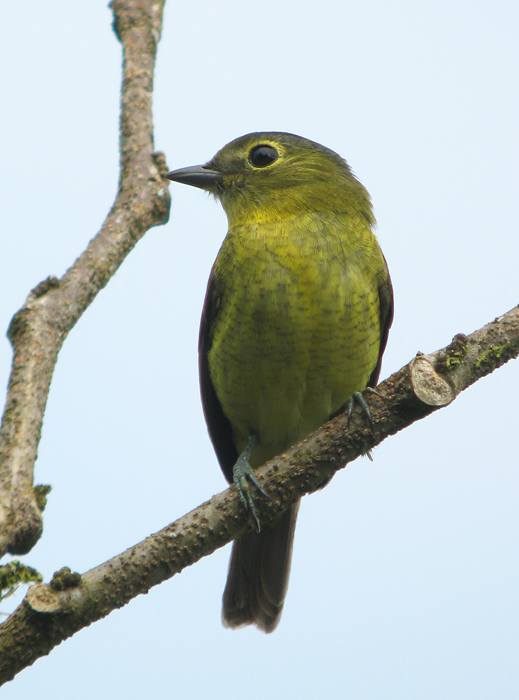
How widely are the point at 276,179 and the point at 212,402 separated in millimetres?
1617

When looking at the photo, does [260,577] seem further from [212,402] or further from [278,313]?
[278,313]

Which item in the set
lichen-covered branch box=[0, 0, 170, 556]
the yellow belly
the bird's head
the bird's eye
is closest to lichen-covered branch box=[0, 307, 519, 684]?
lichen-covered branch box=[0, 0, 170, 556]

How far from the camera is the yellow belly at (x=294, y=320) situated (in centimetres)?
430

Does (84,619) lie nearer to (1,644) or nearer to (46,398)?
(1,644)

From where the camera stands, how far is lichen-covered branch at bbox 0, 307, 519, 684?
2674 millimetres

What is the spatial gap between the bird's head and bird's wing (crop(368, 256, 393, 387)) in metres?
0.56

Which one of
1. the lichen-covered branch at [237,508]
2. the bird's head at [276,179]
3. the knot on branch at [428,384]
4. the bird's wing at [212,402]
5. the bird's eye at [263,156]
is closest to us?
the lichen-covered branch at [237,508]

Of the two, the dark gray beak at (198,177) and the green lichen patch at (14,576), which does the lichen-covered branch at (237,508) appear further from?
the dark gray beak at (198,177)

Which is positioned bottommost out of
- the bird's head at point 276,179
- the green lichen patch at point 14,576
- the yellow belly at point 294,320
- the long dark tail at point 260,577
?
the green lichen patch at point 14,576

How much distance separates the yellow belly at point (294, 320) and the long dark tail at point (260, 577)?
46.6 inches

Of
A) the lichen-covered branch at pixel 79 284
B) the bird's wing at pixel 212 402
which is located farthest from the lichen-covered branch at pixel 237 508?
the bird's wing at pixel 212 402

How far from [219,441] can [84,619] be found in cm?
274

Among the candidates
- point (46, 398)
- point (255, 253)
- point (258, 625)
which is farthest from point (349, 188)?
point (258, 625)

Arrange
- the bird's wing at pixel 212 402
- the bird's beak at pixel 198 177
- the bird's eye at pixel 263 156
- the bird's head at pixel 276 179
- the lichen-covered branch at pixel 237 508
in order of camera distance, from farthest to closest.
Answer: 1. the bird's beak at pixel 198 177
2. the bird's eye at pixel 263 156
3. the bird's head at pixel 276 179
4. the bird's wing at pixel 212 402
5. the lichen-covered branch at pixel 237 508
